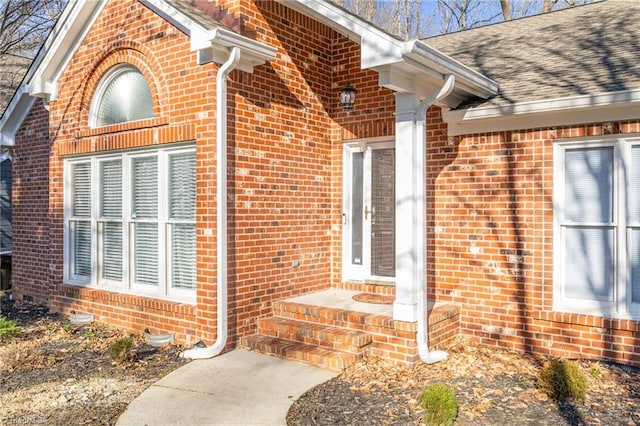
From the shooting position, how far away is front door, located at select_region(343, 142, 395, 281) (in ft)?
24.1

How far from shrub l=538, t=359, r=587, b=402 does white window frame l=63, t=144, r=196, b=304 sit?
3.97 m

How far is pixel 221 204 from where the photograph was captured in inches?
230

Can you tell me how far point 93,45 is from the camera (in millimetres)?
7457

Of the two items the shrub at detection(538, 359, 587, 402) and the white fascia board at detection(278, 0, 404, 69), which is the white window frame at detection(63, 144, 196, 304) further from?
the shrub at detection(538, 359, 587, 402)

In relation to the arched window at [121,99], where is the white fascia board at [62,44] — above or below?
above

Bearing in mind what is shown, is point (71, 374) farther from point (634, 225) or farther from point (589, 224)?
point (634, 225)

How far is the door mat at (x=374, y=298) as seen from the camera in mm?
6599

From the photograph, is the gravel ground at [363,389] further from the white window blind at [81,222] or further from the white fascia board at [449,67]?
the white fascia board at [449,67]

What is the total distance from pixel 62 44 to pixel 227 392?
5.69 m

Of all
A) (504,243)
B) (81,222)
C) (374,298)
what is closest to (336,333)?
(374,298)

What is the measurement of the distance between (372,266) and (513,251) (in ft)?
6.74

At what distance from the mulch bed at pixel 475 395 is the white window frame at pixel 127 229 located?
94.6 inches

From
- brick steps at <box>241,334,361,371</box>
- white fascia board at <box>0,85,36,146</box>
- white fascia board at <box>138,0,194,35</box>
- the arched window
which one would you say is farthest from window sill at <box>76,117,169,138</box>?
brick steps at <box>241,334,361,371</box>

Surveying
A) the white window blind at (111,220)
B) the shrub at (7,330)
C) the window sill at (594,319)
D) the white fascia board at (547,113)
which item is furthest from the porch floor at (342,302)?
the shrub at (7,330)
